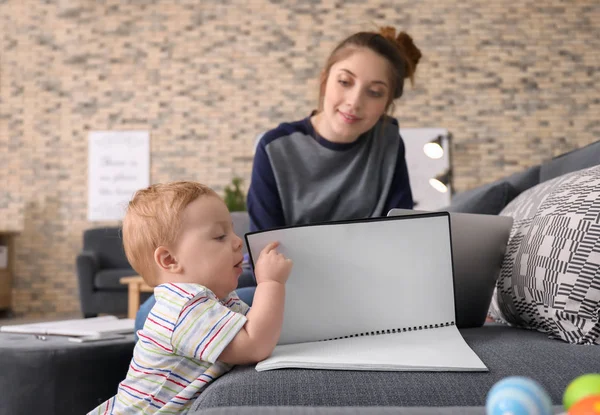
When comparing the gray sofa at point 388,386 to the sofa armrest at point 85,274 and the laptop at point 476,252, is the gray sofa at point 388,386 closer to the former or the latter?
the laptop at point 476,252

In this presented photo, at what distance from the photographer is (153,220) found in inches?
44.5

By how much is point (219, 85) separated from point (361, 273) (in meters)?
5.83

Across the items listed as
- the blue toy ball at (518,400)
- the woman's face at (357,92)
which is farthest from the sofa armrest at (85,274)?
the blue toy ball at (518,400)

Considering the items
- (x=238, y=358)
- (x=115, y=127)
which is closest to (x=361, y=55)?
(x=238, y=358)

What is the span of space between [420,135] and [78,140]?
3765mm

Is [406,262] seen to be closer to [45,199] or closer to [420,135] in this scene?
[420,135]

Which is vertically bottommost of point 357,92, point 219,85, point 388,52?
point 357,92

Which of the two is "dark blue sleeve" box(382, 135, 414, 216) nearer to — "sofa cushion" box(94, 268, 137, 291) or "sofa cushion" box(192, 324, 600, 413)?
"sofa cushion" box(192, 324, 600, 413)

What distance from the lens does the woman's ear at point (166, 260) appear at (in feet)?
3.67

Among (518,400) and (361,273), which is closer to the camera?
(518,400)

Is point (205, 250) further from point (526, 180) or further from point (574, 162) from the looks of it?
point (526, 180)

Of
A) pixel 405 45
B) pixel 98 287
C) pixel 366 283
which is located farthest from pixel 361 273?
pixel 98 287

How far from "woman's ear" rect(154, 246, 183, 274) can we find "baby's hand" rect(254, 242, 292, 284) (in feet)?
0.52

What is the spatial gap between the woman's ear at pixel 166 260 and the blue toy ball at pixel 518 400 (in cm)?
68
